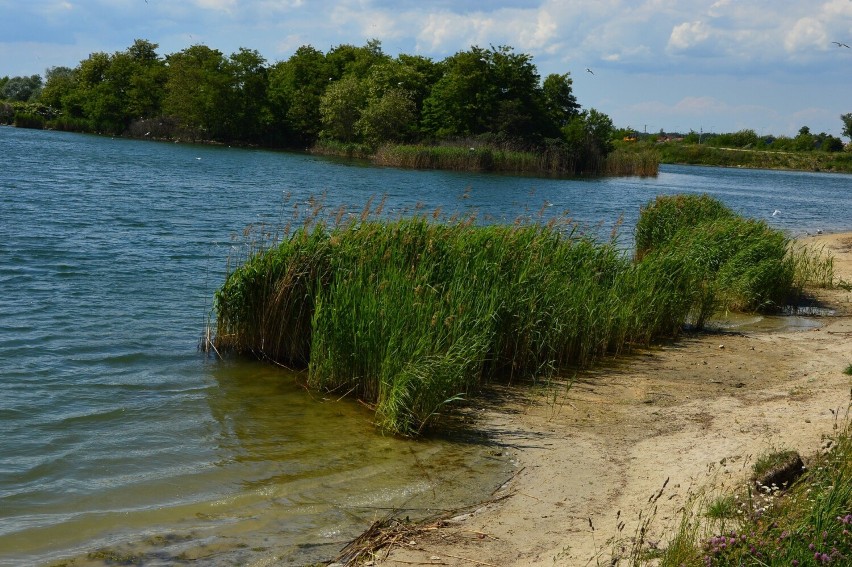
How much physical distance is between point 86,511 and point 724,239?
1377cm

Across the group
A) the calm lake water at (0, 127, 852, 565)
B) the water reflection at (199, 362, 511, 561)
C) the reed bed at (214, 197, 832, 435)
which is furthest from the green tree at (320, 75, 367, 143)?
the water reflection at (199, 362, 511, 561)

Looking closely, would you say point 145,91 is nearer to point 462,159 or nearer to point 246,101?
point 246,101

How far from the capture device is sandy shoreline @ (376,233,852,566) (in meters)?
6.19

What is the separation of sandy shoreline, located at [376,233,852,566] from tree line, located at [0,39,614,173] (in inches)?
2449

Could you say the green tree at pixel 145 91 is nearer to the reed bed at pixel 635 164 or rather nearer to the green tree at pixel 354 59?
the green tree at pixel 354 59

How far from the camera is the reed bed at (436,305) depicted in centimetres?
938

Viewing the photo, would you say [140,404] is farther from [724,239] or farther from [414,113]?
[414,113]

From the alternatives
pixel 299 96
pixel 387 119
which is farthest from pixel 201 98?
pixel 387 119

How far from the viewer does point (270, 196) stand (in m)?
36.6

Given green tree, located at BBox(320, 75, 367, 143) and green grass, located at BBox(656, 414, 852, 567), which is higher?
green tree, located at BBox(320, 75, 367, 143)

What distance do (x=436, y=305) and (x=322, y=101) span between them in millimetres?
77486

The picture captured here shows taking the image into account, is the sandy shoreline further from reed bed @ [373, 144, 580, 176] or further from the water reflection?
reed bed @ [373, 144, 580, 176]

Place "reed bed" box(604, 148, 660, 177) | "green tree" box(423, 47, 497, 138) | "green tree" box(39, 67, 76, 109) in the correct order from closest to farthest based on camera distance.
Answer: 1. "green tree" box(423, 47, 497, 138)
2. "reed bed" box(604, 148, 660, 177)
3. "green tree" box(39, 67, 76, 109)

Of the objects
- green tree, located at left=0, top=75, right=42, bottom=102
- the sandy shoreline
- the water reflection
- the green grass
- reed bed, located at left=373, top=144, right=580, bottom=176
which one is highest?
green tree, located at left=0, top=75, right=42, bottom=102
